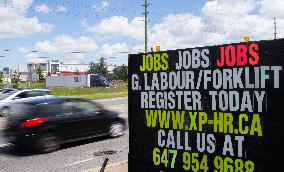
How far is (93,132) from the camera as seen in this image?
12.3 metres

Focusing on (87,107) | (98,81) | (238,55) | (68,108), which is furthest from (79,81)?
(238,55)

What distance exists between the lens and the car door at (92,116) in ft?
39.8

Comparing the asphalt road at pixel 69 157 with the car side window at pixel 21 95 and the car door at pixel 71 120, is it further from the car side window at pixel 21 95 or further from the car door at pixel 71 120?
the car side window at pixel 21 95

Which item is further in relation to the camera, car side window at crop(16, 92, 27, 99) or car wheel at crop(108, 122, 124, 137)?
car side window at crop(16, 92, 27, 99)

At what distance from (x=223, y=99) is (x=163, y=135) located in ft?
2.91

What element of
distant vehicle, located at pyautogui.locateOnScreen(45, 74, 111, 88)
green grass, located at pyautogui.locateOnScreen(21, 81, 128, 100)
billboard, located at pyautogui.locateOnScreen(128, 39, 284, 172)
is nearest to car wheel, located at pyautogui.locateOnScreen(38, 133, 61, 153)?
billboard, located at pyautogui.locateOnScreen(128, 39, 284, 172)

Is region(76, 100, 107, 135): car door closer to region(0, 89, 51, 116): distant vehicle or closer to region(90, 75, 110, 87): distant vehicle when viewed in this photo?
region(0, 89, 51, 116): distant vehicle

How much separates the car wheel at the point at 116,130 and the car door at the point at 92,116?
35 cm

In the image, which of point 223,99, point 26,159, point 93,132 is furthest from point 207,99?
point 93,132

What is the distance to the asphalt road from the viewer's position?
9250mm

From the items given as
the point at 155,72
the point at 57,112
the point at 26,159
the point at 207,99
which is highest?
the point at 155,72

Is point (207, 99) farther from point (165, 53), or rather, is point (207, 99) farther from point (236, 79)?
point (165, 53)

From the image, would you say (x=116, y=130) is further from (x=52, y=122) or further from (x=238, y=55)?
(x=238, y=55)

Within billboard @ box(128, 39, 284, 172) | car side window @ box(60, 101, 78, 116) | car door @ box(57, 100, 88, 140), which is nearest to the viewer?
billboard @ box(128, 39, 284, 172)
